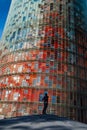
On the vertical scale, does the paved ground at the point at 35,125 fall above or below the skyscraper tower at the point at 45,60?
below

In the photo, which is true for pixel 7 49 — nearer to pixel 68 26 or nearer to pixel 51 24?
pixel 51 24

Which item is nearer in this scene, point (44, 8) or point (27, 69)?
point (27, 69)

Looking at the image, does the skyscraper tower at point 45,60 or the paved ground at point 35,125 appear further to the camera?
the skyscraper tower at point 45,60

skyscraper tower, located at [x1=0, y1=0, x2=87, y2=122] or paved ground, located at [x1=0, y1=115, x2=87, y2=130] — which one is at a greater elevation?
skyscraper tower, located at [x1=0, y1=0, x2=87, y2=122]

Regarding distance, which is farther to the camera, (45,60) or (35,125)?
(45,60)

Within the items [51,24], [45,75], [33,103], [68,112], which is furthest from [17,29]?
[68,112]

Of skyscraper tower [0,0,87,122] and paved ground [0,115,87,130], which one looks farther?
skyscraper tower [0,0,87,122]

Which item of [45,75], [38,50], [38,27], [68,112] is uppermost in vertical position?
[38,27]

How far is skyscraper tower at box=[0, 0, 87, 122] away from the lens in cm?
1806

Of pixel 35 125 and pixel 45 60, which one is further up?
pixel 45 60

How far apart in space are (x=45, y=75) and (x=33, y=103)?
11.7 ft

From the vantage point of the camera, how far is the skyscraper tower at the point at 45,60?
18062 mm

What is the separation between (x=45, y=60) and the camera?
19828 millimetres

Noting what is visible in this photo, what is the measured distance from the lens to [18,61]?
20.5 metres
